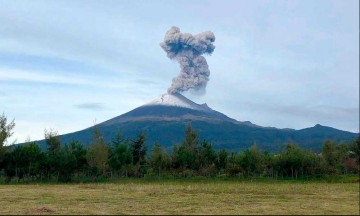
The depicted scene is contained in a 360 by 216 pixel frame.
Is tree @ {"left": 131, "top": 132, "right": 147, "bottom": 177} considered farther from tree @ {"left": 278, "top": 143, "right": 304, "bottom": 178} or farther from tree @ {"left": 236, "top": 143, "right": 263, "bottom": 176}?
tree @ {"left": 278, "top": 143, "right": 304, "bottom": 178}

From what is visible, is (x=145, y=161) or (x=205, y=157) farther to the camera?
(x=145, y=161)

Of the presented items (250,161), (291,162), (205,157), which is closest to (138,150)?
(205,157)

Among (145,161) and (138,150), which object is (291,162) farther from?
(138,150)

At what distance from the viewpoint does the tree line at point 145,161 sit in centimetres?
7450

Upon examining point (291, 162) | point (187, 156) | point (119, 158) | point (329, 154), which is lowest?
point (291, 162)

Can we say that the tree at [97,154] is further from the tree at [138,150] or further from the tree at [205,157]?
the tree at [205,157]

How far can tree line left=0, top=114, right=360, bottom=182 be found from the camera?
7450 cm

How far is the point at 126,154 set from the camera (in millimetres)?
80125

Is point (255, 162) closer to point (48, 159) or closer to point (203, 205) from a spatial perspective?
point (48, 159)

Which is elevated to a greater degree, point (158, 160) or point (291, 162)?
point (158, 160)

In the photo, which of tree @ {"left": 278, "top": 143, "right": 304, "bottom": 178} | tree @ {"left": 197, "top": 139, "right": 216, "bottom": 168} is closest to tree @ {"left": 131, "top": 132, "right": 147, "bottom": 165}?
tree @ {"left": 197, "top": 139, "right": 216, "bottom": 168}

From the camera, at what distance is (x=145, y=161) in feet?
300

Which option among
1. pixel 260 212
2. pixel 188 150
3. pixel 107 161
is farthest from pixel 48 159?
pixel 260 212

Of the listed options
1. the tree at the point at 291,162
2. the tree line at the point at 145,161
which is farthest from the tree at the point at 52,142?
the tree at the point at 291,162
